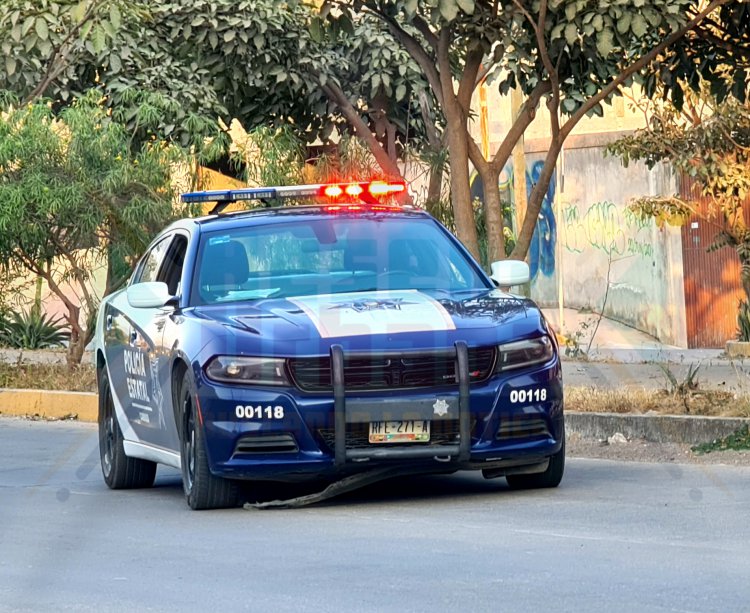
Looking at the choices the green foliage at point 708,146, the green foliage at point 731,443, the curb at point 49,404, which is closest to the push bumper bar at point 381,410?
the green foliage at point 731,443

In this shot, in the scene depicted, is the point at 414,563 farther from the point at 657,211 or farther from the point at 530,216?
the point at 657,211

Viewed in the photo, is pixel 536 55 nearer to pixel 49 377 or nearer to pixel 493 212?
pixel 493 212

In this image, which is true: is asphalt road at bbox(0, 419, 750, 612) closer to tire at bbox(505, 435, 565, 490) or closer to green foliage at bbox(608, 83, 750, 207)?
tire at bbox(505, 435, 565, 490)

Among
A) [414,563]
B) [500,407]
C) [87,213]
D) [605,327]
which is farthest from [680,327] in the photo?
[414,563]

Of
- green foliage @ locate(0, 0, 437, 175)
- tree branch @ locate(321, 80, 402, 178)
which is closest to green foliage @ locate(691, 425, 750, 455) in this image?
tree branch @ locate(321, 80, 402, 178)

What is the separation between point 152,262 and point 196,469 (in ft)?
8.29

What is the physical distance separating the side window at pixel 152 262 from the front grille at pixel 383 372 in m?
2.45

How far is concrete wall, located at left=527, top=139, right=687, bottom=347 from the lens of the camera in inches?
987

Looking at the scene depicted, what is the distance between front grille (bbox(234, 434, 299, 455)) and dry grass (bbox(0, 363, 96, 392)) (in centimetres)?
852

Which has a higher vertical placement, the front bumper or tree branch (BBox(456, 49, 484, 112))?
tree branch (BBox(456, 49, 484, 112))

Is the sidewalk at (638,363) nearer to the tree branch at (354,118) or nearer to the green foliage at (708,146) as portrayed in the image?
the green foliage at (708,146)

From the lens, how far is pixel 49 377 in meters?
18.1

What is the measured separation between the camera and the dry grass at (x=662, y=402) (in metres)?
12.8

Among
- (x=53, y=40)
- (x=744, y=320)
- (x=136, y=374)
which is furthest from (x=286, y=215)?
(x=744, y=320)
